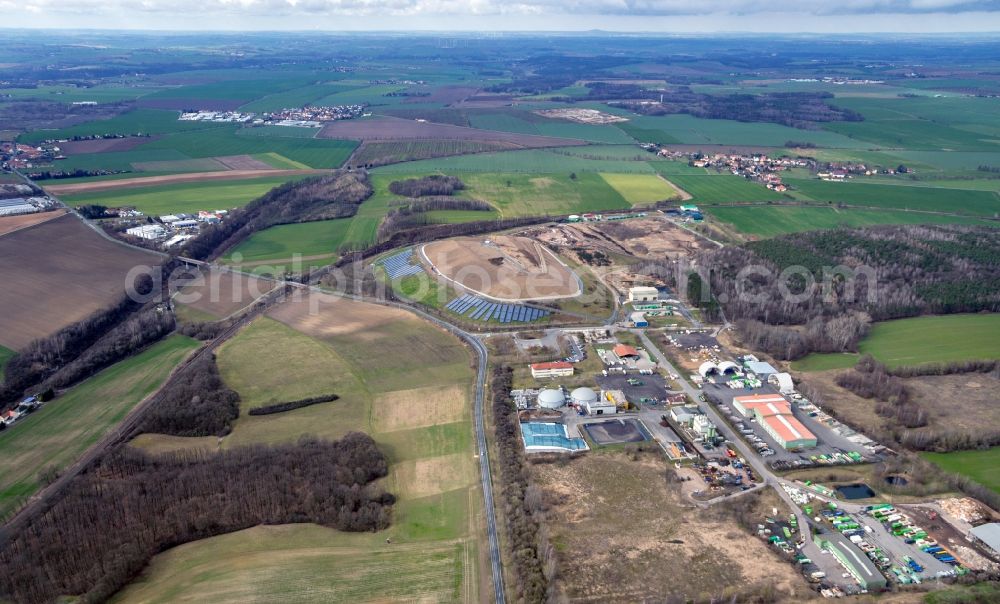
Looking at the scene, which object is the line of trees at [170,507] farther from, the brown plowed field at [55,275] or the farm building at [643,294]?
the farm building at [643,294]

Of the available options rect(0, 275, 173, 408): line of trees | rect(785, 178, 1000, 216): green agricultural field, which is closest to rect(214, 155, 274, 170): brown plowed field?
rect(0, 275, 173, 408): line of trees

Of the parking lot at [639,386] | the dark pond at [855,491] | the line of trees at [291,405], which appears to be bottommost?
the line of trees at [291,405]

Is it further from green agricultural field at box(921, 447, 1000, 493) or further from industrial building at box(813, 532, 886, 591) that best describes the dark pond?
green agricultural field at box(921, 447, 1000, 493)

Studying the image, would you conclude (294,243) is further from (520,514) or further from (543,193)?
(520,514)

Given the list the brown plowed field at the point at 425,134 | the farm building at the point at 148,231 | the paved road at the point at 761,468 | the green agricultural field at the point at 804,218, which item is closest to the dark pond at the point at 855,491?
the paved road at the point at 761,468

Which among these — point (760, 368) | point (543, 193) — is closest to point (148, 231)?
point (543, 193)

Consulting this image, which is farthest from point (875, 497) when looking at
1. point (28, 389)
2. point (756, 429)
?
point (28, 389)
